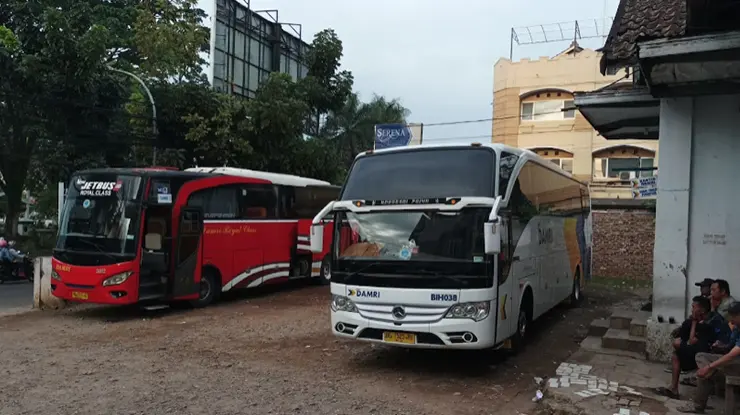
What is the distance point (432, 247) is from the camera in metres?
7.29

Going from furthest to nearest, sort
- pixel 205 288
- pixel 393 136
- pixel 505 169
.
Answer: pixel 393 136, pixel 205 288, pixel 505 169

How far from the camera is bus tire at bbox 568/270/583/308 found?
13.5 meters

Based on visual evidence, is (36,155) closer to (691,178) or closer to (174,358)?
(174,358)

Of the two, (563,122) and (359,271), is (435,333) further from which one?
(563,122)

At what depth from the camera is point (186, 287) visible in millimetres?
11977

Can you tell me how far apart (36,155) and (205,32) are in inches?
303

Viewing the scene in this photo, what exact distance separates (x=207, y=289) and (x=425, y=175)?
6904mm

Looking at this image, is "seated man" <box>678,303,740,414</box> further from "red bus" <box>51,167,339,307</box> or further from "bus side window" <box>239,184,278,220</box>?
"bus side window" <box>239,184,278,220</box>

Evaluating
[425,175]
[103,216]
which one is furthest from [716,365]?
[103,216]

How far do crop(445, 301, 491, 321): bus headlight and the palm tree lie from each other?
28900 millimetres

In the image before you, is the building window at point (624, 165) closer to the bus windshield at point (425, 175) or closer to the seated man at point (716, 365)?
the bus windshield at point (425, 175)

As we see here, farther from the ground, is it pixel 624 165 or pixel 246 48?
pixel 246 48

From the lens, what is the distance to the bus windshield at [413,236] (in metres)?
7.20

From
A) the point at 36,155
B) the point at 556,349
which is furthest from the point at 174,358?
the point at 36,155
